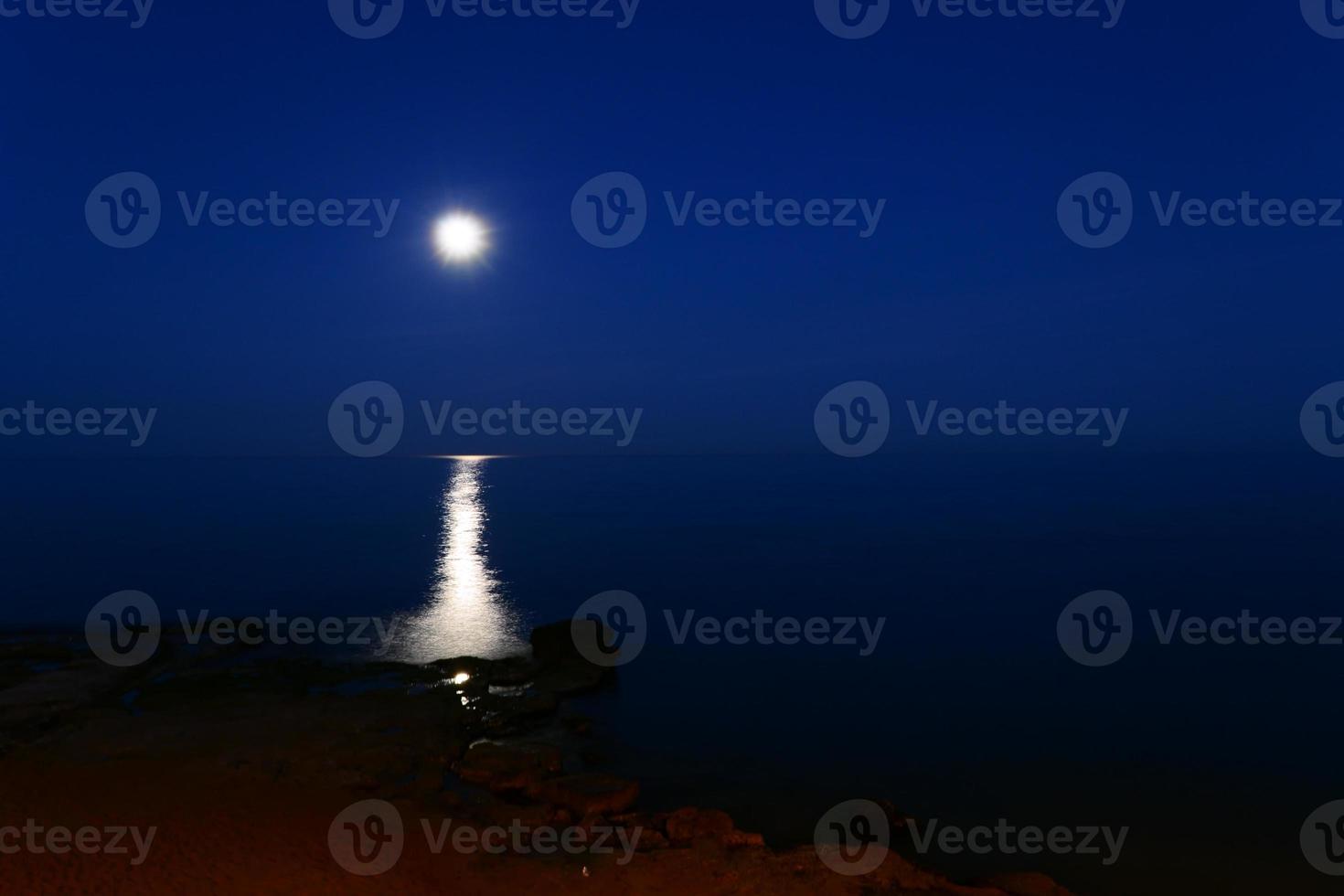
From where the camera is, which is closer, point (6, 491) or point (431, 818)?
point (431, 818)

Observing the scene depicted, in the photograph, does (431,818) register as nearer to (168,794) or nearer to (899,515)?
(168,794)

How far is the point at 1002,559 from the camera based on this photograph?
63156 millimetres

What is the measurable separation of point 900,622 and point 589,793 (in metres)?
29.7

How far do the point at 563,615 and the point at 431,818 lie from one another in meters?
27.8

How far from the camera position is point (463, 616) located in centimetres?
4369

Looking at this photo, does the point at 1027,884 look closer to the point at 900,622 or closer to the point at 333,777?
the point at 333,777

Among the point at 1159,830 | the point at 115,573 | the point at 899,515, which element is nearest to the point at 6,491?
the point at 115,573
